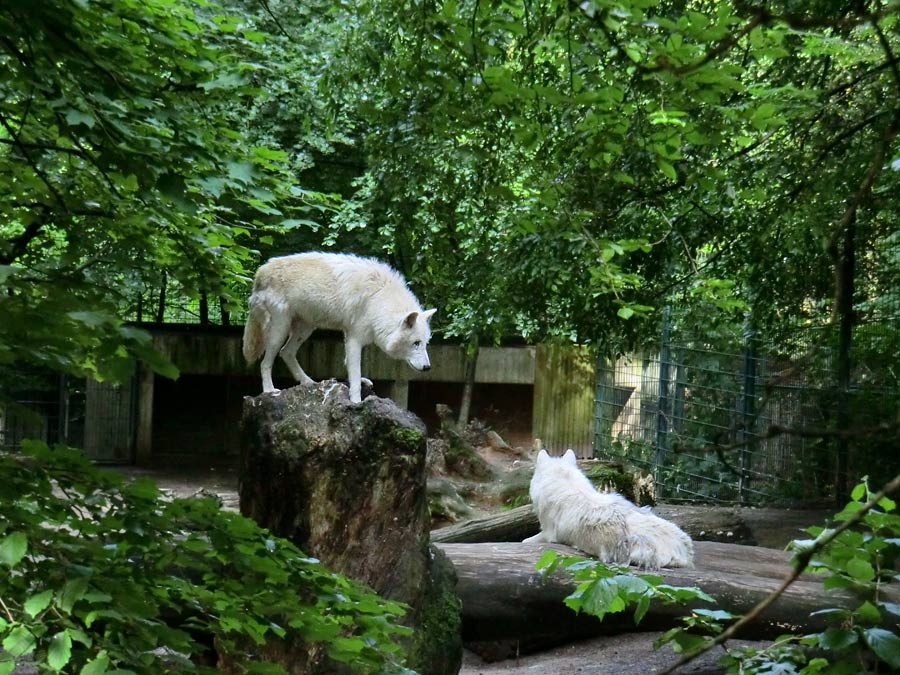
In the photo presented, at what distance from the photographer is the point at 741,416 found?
1051 cm

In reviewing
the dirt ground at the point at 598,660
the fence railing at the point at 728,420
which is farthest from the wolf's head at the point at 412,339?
the fence railing at the point at 728,420

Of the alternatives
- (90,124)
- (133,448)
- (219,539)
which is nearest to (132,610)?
(219,539)

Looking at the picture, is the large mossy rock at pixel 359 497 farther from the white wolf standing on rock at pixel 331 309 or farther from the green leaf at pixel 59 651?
the green leaf at pixel 59 651

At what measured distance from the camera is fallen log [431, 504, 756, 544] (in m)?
9.06

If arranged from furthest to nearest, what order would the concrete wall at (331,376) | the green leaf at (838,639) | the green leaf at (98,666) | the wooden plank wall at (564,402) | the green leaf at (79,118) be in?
the wooden plank wall at (564,402)
the concrete wall at (331,376)
the green leaf at (79,118)
the green leaf at (838,639)
the green leaf at (98,666)

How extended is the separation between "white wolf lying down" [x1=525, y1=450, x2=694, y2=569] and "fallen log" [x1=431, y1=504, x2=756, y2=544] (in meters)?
0.76

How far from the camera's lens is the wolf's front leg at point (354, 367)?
6.49 m

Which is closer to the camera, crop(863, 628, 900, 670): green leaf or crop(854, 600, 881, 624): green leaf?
crop(863, 628, 900, 670): green leaf

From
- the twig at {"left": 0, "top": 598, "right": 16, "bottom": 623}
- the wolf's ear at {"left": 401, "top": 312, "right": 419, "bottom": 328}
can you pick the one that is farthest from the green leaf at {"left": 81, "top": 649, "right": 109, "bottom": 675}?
the wolf's ear at {"left": 401, "top": 312, "right": 419, "bottom": 328}

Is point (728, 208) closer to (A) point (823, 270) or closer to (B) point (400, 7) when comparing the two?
(A) point (823, 270)

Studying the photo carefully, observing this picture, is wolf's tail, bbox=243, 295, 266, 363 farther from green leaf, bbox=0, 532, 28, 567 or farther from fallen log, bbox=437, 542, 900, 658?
green leaf, bbox=0, 532, 28, 567

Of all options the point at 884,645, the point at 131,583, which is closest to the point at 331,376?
the point at 131,583

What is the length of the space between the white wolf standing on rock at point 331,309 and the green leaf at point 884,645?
16.4 ft

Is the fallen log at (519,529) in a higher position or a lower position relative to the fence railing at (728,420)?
lower
